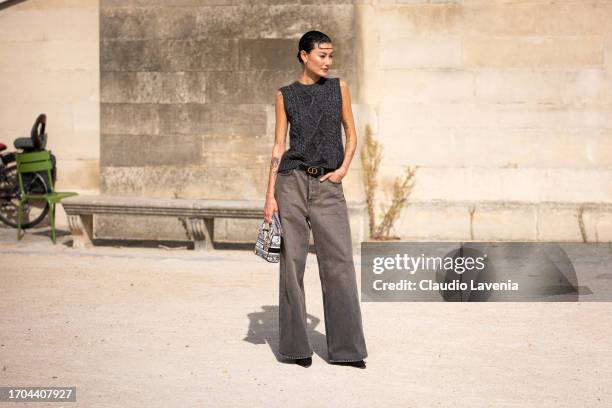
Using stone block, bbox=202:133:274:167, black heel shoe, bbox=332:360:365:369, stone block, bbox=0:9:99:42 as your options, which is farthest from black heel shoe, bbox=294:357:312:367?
stone block, bbox=0:9:99:42

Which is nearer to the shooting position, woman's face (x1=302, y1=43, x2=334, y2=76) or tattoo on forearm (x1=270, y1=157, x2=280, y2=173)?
woman's face (x1=302, y1=43, x2=334, y2=76)

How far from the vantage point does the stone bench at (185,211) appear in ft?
35.2

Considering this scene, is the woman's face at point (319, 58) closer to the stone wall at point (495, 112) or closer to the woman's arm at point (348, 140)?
the woman's arm at point (348, 140)

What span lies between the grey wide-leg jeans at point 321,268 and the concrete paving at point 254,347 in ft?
0.48

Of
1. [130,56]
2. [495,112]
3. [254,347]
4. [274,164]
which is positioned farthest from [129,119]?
[274,164]

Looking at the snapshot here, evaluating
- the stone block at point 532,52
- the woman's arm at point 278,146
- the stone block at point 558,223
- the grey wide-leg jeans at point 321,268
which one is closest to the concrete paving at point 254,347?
the grey wide-leg jeans at point 321,268

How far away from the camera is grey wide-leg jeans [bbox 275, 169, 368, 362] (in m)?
5.97

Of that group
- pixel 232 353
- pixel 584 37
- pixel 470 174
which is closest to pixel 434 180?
pixel 470 174

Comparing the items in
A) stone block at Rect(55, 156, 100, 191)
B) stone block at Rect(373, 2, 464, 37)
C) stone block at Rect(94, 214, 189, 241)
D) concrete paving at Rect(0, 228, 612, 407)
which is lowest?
concrete paving at Rect(0, 228, 612, 407)

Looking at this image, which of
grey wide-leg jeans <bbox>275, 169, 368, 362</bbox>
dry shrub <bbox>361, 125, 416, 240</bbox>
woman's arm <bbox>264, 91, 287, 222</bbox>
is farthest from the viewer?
dry shrub <bbox>361, 125, 416, 240</bbox>

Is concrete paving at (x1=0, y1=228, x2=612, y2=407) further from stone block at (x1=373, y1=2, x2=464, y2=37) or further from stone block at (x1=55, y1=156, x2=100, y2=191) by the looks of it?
stone block at (x1=373, y1=2, x2=464, y2=37)

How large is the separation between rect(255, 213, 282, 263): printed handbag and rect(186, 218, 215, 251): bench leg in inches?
190

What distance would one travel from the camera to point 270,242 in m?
6.02

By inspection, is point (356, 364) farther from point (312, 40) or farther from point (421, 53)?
point (421, 53)
